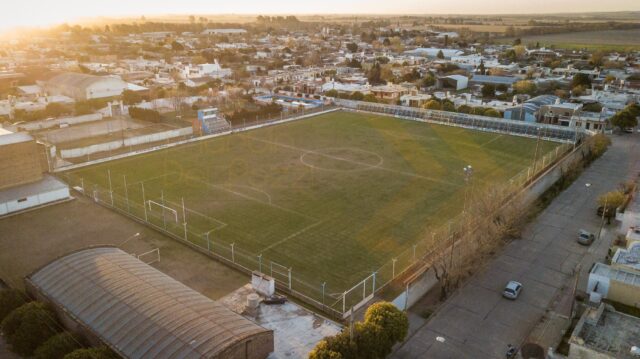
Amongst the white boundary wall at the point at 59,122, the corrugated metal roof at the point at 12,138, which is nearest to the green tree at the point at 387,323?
the corrugated metal roof at the point at 12,138

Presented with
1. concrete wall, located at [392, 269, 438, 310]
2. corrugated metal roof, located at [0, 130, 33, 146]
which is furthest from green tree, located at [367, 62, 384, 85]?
concrete wall, located at [392, 269, 438, 310]

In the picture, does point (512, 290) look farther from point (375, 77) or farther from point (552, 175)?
point (375, 77)

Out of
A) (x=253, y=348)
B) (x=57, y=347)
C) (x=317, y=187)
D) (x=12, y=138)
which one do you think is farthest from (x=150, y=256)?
(x=12, y=138)

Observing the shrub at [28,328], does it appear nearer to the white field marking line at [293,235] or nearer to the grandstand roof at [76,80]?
the white field marking line at [293,235]

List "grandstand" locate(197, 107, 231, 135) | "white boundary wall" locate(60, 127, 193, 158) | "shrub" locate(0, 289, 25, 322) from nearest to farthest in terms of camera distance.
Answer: "shrub" locate(0, 289, 25, 322), "white boundary wall" locate(60, 127, 193, 158), "grandstand" locate(197, 107, 231, 135)

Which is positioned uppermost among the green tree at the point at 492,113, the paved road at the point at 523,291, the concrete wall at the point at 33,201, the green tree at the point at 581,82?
the green tree at the point at 581,82

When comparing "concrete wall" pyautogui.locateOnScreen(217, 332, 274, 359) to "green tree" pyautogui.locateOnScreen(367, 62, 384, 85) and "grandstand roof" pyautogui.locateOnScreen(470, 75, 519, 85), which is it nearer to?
"green tree" pyautogui.locateOnScreen(367, 62, 384, 85)
